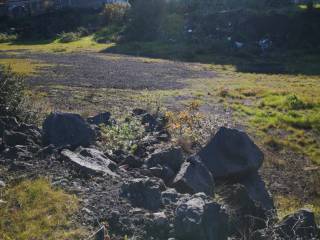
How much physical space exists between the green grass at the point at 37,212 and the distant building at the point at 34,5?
6523cm

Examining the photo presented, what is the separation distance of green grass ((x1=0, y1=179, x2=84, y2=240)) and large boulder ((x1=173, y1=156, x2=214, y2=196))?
1965 millimetres

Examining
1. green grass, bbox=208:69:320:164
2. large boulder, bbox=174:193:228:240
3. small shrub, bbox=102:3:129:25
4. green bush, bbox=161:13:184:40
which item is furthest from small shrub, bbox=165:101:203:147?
small shrub, bbox=102:3:129:25

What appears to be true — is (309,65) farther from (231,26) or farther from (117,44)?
(117,44)

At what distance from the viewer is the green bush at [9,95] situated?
1313cm

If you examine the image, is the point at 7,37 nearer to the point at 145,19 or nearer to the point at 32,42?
the point at 32,42

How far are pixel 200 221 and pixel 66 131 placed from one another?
15.9 ft

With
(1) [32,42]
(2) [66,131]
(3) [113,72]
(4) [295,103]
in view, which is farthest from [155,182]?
(1) [32,42]

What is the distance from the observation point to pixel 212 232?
732cm

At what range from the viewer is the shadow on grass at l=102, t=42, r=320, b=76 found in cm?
3447

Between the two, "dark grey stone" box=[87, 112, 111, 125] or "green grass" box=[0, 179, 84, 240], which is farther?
"dark grey stone" box=[87, 112, 111, 125]

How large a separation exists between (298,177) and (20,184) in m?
7.37

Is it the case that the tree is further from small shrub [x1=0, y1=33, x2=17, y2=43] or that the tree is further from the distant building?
the distant building

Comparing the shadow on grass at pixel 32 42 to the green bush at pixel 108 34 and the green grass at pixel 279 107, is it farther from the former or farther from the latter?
the green grass at pixel 279 107

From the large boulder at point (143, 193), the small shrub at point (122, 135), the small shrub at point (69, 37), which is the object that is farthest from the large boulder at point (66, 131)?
the small shrub at point (69, 37)
